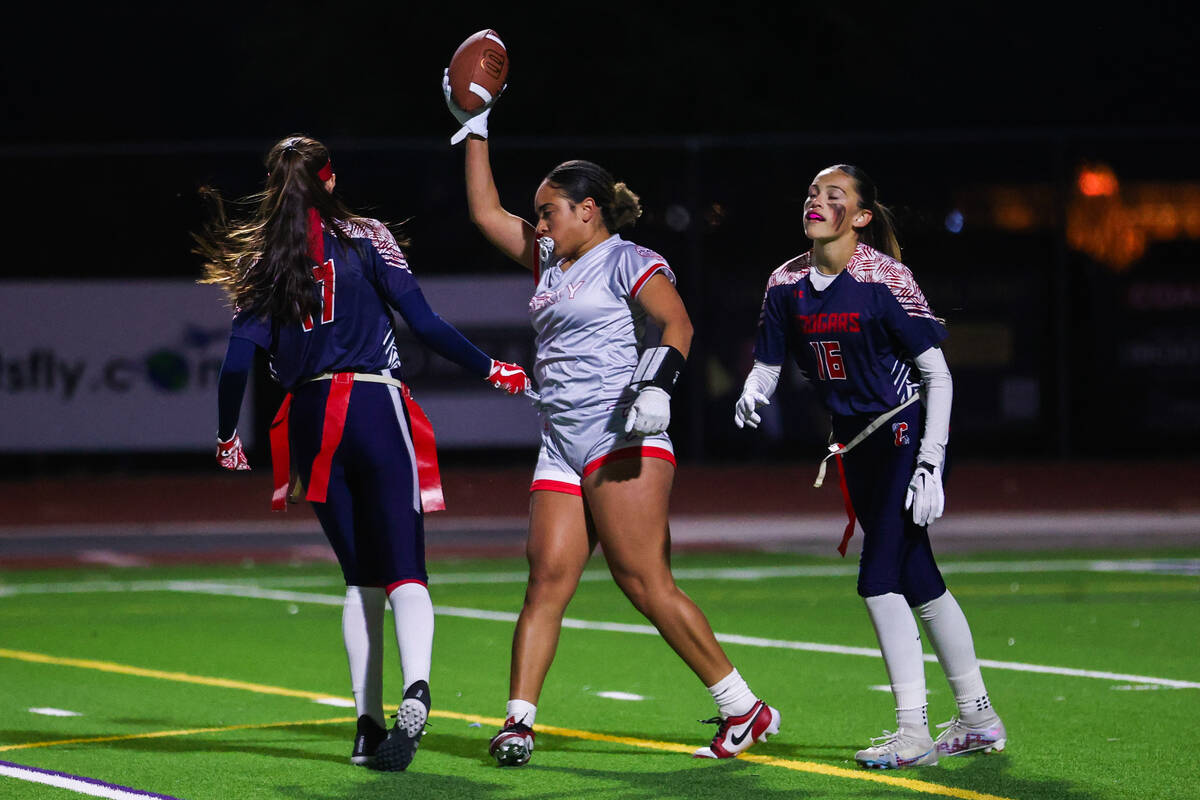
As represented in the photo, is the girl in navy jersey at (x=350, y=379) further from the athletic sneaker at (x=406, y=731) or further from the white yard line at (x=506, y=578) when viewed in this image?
the white yard line at (x=506, y=578)

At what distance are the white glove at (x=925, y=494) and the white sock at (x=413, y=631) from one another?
1.65 m

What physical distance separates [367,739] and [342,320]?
1.47 m

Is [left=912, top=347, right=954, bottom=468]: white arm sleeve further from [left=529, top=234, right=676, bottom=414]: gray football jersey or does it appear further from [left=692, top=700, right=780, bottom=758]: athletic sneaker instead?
[left=692, top=700, right=780, bottom=758]: athletic sneaker

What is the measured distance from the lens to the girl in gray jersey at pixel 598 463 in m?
6.88

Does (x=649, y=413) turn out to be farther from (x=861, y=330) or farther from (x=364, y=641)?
(x=364, y=641)

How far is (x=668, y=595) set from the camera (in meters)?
6.92

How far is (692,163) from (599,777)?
16.0m

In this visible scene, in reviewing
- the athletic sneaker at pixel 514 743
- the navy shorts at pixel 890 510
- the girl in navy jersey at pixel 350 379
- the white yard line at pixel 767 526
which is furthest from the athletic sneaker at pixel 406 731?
the white yard line at pixel 767 526

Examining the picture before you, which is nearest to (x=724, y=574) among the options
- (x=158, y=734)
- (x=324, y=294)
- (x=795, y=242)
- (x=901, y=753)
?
(x=158, y=734)

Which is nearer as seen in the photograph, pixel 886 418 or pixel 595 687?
pixel 886 418

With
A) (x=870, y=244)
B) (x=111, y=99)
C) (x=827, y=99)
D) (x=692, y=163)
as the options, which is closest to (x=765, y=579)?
(x=870, y=244)

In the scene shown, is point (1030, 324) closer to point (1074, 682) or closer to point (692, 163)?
point (692, 163)

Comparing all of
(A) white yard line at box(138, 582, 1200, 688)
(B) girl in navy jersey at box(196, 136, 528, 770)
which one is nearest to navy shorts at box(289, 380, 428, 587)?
(B) girl in navy jersey at box(196, 136, 528, 770)

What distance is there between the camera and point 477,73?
7336 mm
